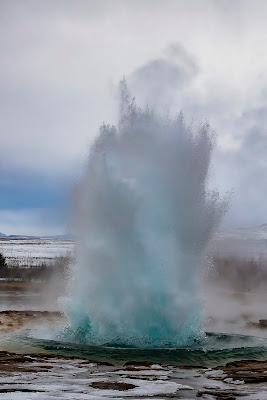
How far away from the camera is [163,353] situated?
15.5m

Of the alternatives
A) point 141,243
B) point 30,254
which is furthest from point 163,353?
point 30,254

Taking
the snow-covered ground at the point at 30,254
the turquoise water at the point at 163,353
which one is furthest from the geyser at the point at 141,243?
the snow-covered ground at the point at 30,254

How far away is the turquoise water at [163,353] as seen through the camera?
48.9 ft

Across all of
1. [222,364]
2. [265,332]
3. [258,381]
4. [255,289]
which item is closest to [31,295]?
[255,289]

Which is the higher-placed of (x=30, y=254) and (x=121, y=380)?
(x=30, y=254)

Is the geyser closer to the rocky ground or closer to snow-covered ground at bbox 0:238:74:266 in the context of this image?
the rocky ground

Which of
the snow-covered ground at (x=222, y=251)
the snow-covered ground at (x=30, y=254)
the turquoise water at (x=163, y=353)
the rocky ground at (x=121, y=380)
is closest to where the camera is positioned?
the rocky ground at (x=121, y=380)

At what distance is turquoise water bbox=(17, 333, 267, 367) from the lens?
14.9 metres

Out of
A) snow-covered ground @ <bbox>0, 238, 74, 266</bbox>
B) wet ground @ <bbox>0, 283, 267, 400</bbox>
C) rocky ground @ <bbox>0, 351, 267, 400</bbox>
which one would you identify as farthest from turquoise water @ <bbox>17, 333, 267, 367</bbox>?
snow-covered ground @ <bbox>0, 238, 74, 266</bbox>

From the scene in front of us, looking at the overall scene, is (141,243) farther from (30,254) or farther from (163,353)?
(30,254)

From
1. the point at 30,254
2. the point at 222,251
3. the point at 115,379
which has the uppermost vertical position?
the point at 30,254

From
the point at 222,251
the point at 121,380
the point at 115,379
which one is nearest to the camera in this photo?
the point at 121,380

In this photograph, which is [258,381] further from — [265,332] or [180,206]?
[265,332]

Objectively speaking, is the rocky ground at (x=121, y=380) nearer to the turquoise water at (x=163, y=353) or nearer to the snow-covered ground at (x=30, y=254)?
the turquoise water at (x=163, y=353)
